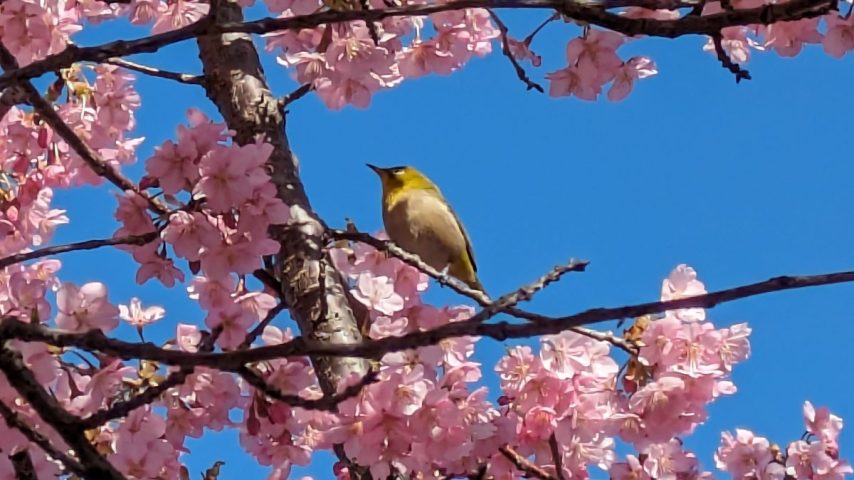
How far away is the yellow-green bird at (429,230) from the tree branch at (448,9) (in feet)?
11.4

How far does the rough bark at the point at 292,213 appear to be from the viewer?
3.13m

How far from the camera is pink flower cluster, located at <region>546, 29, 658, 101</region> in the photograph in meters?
3.20

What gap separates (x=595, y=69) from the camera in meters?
3.24

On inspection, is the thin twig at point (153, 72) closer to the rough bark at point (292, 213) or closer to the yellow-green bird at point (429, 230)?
the rough bark at point (292, 213)

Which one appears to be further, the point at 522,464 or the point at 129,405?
the point at 522,464

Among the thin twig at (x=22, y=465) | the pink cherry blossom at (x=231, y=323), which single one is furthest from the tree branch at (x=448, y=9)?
the pink cherry blossom at (x=231, y=323)

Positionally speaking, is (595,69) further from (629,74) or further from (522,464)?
(522,464)

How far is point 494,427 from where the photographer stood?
287 cm

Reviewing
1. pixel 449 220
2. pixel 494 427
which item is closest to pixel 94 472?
pixel 494 427

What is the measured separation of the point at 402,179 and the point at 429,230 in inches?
22.4

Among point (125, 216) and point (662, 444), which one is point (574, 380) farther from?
point (125, 216)

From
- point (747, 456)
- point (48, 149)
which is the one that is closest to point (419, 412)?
point (747, 456)

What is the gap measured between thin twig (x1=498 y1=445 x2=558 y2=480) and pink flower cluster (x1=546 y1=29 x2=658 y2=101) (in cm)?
108

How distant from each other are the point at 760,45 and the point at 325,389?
1.86 meters
